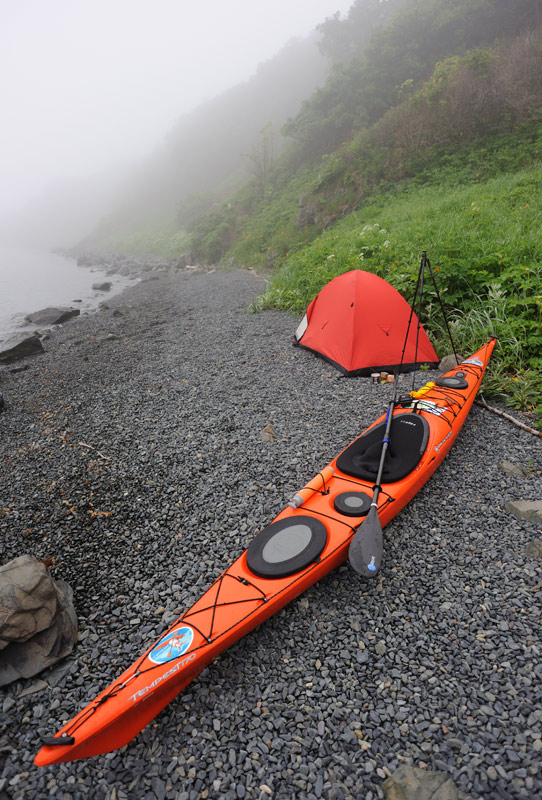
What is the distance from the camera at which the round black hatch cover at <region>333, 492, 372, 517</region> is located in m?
3.32

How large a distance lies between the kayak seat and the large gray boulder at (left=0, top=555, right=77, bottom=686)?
2596 mm

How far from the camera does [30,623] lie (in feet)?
8.94

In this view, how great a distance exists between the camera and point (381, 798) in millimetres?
2002

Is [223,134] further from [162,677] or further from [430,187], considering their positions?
[162,677]

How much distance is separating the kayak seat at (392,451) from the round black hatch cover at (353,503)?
0.85ft

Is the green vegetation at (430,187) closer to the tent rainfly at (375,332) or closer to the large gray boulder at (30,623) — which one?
the tent rainfly at (375,332)

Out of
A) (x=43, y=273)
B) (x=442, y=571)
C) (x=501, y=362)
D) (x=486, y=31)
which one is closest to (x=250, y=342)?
(x=501, y=362)

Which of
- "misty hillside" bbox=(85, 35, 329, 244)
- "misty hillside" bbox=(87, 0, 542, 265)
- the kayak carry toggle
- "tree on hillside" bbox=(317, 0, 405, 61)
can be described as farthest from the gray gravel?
"misty hillside" bbox=(85, 35, 329, 244)

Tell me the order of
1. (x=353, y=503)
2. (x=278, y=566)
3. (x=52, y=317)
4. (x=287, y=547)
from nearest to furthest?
(x=278, y=566), (x=287, y=547), (x=353, y=503), (x=52, y=317)

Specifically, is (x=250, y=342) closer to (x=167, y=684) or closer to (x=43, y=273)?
(x=167, y=684)

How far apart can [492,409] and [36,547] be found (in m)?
5.51

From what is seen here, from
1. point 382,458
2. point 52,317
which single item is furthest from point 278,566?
point 52,317

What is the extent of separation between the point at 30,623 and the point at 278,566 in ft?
5.79

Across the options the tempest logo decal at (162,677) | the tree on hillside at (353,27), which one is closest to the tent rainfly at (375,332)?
the tempest logo decal at (162,677)
